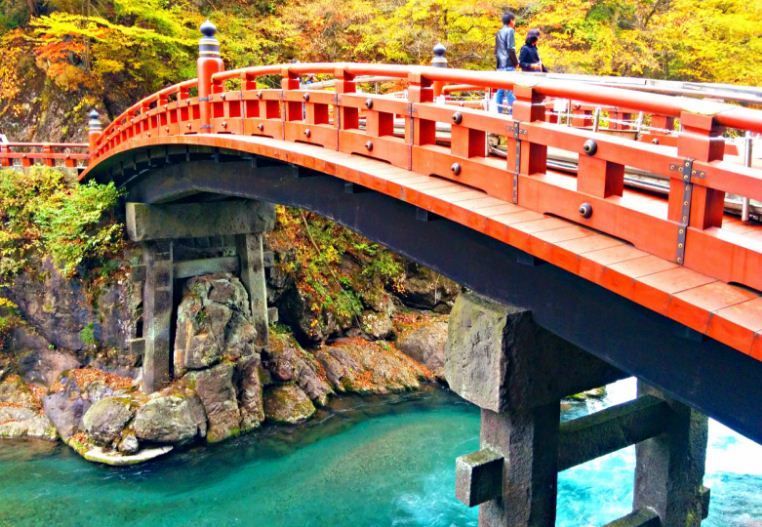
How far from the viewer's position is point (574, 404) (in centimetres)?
1507

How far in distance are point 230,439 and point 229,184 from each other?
5.66m

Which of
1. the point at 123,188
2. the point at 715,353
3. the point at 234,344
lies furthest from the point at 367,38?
the point at 715,353

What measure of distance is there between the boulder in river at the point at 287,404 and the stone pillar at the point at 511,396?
9154mm

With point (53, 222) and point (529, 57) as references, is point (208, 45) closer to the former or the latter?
point (529, 57)

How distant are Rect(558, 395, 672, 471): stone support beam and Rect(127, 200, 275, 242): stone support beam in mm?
9683

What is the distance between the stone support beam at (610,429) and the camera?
6.43m

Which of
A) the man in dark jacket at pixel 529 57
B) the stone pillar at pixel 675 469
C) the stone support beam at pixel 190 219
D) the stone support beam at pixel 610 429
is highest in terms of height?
the man in dark jacket at pixel 529 57

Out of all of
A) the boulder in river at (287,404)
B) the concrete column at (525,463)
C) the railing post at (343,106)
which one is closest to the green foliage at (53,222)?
the boulder in river at (287,404)

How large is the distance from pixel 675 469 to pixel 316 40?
18.1m

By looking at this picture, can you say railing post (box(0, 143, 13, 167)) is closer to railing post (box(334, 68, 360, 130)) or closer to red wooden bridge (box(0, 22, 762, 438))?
red wooden bridge (box(0, 22, 762, 438))

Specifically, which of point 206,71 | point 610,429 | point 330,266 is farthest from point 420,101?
point 330,266

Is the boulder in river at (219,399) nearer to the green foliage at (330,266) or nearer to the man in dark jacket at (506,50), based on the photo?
the green foliage at (330,266)

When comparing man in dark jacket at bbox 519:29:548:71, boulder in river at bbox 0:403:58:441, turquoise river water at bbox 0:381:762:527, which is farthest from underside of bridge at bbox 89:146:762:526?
boulder in river at bbox 0:403:58:441

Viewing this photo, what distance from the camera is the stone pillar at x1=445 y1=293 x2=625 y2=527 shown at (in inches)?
213
